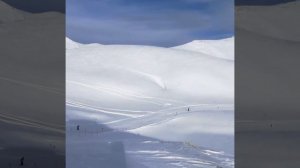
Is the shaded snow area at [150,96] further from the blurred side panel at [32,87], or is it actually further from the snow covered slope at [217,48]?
the blurred side panel at [32,87]

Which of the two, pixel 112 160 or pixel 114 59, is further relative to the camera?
pixel 114 59

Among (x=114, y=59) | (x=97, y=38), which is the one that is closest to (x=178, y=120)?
(x=114, y=59)

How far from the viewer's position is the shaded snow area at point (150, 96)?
522cm

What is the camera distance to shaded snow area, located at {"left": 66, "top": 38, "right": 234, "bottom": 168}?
522cm

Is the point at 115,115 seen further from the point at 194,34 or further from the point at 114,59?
the point at 194,34

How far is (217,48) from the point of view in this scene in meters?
5.64

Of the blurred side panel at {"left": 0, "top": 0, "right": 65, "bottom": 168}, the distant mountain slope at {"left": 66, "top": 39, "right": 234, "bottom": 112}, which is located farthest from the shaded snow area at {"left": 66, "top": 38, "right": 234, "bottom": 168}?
the blurred side panel at {"left": 0, "top": 0, "right": 65, "bottom": 168}

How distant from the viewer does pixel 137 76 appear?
222 inches

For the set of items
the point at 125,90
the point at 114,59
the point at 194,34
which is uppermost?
the point at 194,34
